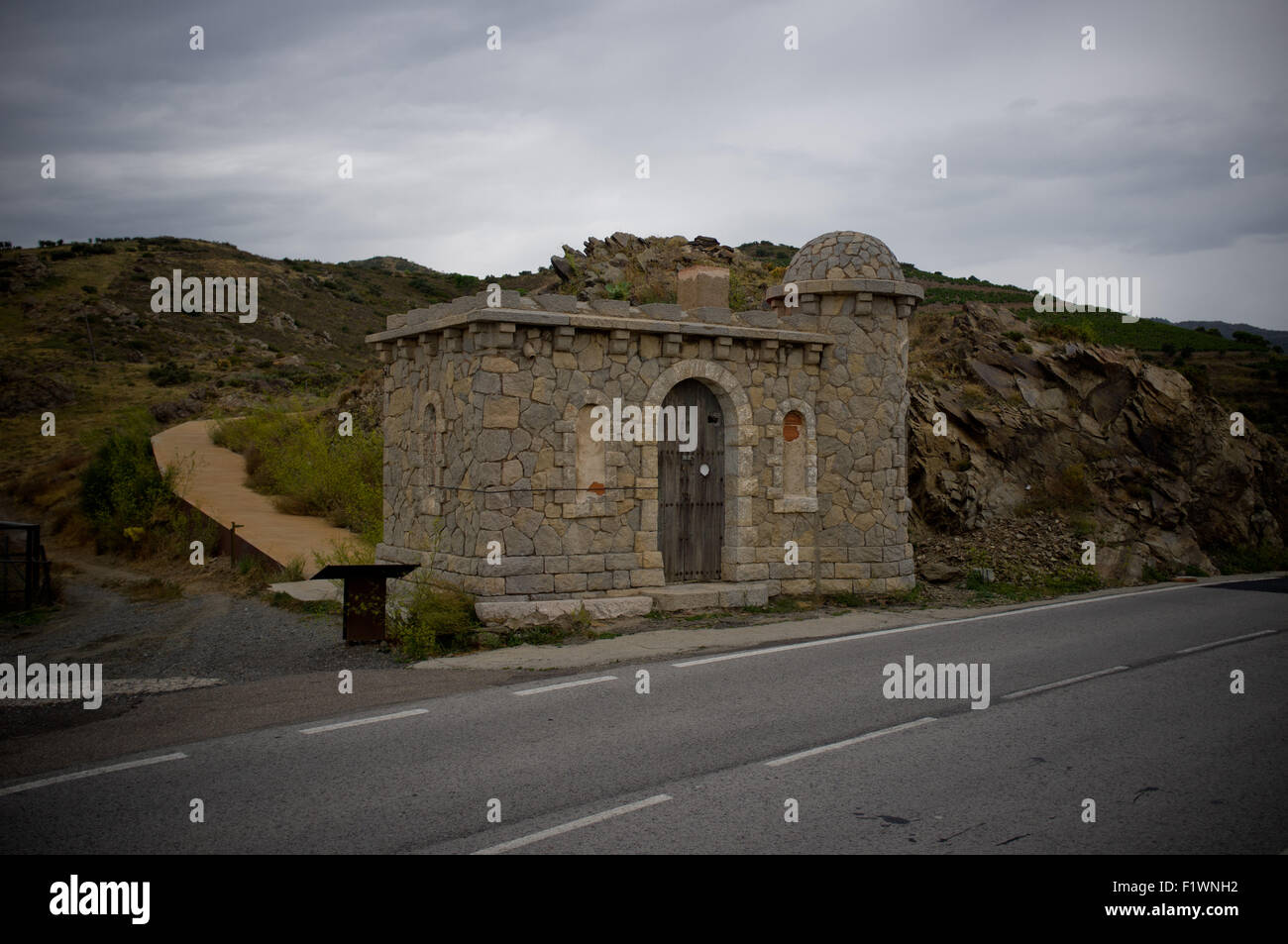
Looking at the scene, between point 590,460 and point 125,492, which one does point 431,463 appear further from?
point 125,492

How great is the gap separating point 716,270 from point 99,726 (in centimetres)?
1014

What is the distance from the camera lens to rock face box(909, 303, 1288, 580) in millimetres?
17859

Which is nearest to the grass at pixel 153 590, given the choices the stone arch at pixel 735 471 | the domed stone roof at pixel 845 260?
the stone arch at pixel 735 471

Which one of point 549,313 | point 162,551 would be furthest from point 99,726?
point 162,551

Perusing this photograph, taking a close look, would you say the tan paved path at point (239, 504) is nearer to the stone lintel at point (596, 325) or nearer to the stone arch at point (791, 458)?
the stone lintel at point (596, 325)

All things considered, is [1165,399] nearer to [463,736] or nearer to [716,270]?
[716,270]

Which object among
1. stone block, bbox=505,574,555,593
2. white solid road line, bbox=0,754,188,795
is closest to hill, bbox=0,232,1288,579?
stone block, bbox=505,574,555,593

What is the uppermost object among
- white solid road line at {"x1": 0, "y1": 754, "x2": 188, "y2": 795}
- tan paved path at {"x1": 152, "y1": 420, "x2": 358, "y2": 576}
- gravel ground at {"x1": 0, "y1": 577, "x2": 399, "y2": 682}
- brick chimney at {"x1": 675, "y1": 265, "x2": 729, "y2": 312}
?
brick chimney at {"x1": 675, "y1": 265, "x2": 729, "y2": 312}

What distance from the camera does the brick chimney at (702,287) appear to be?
1400 centimetres

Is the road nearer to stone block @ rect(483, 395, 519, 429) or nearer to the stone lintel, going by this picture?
stone block @ rect(483, 395, 519, 429)

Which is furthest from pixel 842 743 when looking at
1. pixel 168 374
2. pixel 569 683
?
pixel 168 374

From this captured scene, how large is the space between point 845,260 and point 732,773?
33.1ft

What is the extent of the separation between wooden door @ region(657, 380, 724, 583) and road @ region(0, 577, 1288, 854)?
346 cm

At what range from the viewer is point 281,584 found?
48.5 ft
